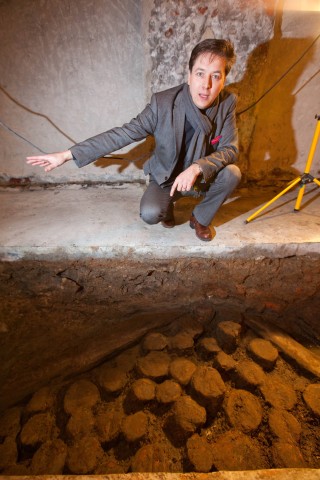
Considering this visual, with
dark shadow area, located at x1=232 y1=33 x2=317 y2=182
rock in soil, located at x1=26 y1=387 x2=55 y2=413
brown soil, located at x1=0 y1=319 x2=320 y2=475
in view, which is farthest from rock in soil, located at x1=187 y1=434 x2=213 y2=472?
dark shadow area, located at x1=232 y1=33 x2=317 y2=182

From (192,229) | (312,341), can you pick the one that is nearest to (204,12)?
(192,229)

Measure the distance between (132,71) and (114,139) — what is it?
1.36 metres

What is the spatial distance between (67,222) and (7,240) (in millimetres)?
569

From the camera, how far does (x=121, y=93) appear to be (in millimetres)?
3035

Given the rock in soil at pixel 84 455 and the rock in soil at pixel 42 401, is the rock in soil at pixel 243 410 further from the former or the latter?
the rock in soil at pixel 42 401

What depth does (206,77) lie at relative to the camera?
6.24 feet

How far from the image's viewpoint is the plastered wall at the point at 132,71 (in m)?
2.53

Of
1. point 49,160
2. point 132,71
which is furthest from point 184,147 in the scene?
point 132,71

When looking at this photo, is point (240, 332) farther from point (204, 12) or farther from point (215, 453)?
point (204, 12)

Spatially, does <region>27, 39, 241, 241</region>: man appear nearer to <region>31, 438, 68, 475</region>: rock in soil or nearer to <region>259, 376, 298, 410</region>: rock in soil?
<region>259, 376, 298, 410</region>: rock in soil

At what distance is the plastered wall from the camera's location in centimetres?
→ 253

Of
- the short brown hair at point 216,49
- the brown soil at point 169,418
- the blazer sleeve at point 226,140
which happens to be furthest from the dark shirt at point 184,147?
the brown soil at point 169,418

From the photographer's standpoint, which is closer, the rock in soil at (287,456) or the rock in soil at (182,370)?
the rock in soil at (287,456)

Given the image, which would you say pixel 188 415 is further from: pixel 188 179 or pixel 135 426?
pixel 188 179
